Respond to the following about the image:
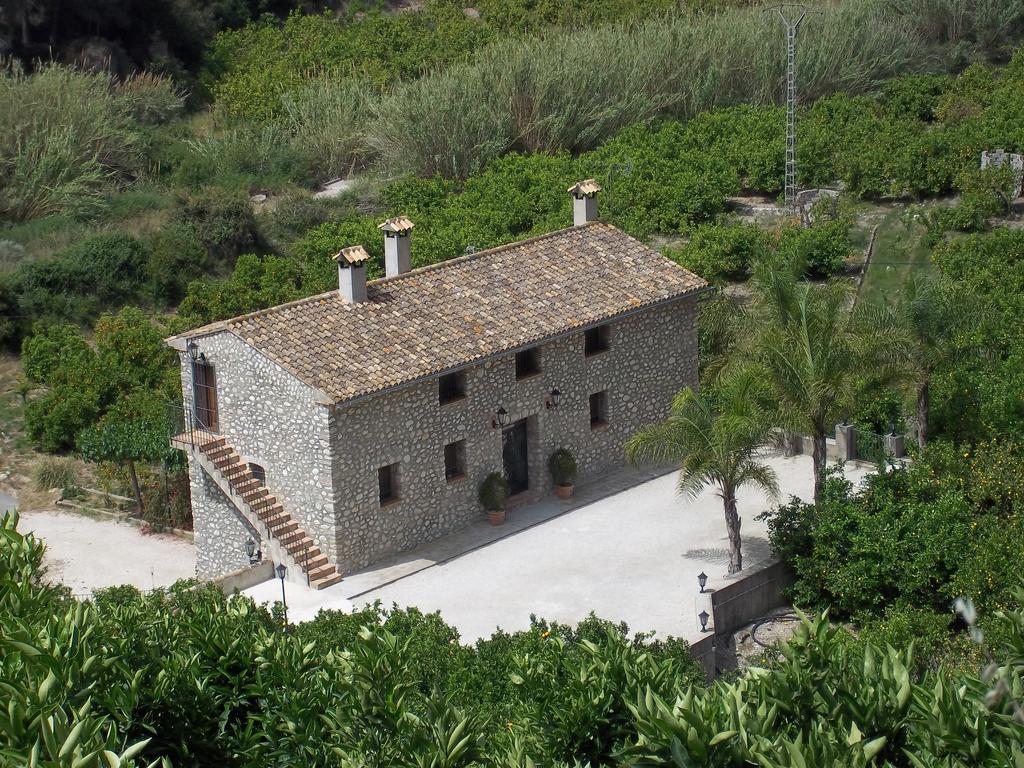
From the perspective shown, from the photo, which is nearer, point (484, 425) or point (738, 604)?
point (738, 604)

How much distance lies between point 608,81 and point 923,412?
23.7 metres

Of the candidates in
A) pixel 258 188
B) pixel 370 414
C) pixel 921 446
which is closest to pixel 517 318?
pixel 370 414

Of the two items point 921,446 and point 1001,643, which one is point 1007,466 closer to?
point 921,446

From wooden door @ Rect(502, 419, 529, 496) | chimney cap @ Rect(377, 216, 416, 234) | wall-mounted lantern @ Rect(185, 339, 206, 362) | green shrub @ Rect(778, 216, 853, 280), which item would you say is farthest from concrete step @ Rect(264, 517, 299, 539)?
green shrub @ Rect(778, 216, 853, 280)

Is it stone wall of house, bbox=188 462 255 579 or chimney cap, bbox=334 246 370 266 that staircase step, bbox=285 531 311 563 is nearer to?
stone wall of house, bbox=188 462 255 579

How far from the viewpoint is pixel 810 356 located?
26.3m

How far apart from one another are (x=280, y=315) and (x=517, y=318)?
13.9 ft

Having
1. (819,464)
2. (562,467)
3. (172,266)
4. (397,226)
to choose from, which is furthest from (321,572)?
(172,266)

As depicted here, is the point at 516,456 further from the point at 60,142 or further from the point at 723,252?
the point at 60,142

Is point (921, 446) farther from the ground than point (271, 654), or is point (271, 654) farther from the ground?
point (271, 654)

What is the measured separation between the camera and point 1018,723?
14578 mm

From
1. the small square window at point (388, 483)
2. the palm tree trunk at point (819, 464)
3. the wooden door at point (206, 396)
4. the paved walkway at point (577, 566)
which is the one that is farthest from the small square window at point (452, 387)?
the palm tree trunk at point (819, 464)

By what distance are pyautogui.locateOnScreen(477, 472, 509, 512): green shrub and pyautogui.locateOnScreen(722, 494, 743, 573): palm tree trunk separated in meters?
4.16

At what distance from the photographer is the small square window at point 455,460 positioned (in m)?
28.1
